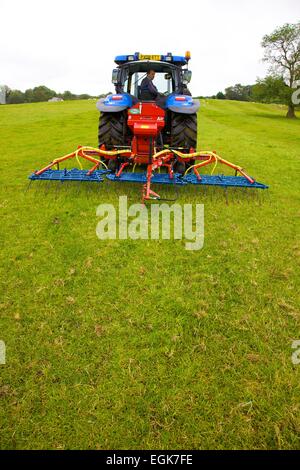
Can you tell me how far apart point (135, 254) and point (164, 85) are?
214 inches

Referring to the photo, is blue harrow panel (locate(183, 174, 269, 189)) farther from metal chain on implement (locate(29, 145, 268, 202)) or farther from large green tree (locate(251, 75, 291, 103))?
large green tree (locate(251, 75, 291, 103))

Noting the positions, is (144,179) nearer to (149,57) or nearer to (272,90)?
(149,57)

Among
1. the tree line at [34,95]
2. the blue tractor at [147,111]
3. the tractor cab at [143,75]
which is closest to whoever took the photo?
the blue tractor at [147,111]

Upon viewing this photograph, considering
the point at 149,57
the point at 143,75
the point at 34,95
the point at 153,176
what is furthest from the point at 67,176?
the point at 34,95

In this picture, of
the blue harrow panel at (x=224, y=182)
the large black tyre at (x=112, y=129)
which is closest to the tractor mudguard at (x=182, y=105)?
the large black tyre at (x=112, y=129)

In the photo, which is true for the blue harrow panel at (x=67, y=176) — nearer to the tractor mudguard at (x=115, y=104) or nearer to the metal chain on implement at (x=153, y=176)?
the metal chain on implement at (x=153, y=176)

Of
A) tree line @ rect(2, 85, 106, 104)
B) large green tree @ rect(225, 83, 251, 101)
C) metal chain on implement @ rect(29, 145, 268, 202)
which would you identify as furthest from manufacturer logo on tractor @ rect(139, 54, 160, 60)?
large green tree @ rect(225, 83, 251, 101)

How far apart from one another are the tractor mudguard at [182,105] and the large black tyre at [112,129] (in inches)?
40.0

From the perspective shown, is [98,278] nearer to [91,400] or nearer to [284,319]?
[91,400]

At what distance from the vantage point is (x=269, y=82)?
Result: 31.8 m

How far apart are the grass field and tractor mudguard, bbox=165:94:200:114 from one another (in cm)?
256

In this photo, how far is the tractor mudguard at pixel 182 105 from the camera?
6.21m
